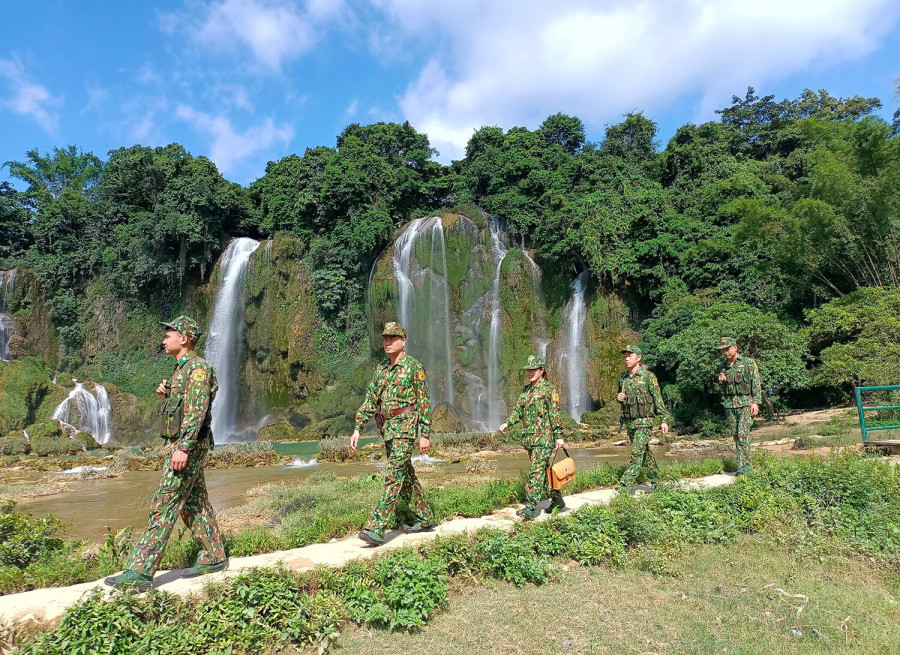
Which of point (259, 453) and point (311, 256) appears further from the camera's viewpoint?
point (311, 256)

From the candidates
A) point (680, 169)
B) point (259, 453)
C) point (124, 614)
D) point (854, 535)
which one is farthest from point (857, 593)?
point (680, 169)

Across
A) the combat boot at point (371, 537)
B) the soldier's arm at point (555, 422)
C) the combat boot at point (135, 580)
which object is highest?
the soldier's arm at point (555, 422)

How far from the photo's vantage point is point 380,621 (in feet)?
12.5

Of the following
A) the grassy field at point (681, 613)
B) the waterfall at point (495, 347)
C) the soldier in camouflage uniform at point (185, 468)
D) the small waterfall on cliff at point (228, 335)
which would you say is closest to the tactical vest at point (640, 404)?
the grassy field at point (681, 613)

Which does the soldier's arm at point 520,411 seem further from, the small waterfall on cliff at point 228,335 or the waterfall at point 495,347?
the small waterfall on cliff at point 228,335

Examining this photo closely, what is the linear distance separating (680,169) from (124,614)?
3020 cm

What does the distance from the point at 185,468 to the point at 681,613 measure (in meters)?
3.80

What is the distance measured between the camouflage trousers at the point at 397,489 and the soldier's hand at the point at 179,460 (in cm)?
172

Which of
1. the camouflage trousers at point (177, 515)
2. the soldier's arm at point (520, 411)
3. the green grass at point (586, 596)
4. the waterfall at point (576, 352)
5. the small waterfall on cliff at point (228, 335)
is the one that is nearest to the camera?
the green grass at point (586, 596)

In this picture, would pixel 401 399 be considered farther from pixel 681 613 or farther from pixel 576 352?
pixel 576 352

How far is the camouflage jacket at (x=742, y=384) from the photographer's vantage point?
793cm

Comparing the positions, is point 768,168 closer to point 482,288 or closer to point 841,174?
point 841,174

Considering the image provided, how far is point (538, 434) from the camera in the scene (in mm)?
6172

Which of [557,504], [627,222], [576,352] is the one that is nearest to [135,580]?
[557,504]
